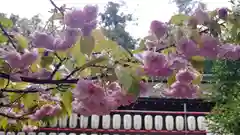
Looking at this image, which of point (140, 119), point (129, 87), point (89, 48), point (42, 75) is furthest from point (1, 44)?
point (140, 119)

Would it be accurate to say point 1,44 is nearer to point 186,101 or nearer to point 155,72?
point 155,72

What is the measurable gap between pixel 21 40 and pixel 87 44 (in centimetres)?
18

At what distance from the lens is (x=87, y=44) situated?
898 mm

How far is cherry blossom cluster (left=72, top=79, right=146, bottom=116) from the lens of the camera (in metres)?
0.93

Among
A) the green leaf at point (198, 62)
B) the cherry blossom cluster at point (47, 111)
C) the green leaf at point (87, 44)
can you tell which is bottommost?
the cherry blossom cluster at point (47, 111)

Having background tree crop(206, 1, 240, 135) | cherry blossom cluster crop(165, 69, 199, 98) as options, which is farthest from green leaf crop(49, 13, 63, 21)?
background tree crop(206, 1, 240, 135)

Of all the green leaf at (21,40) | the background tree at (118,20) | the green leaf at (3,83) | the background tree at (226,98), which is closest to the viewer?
the green leaf at (21,40)

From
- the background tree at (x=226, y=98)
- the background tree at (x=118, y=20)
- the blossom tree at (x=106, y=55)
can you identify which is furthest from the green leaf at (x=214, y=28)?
the background tree at (x=118, y=20)

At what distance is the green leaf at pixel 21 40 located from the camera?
961mm

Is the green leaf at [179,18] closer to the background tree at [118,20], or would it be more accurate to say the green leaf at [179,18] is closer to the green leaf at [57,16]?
the green leaf at [57,16]

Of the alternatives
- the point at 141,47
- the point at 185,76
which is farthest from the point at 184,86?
the point at 141,47

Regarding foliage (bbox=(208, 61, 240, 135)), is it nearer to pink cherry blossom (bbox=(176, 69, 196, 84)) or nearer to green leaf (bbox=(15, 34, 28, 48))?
pink cherry blossom (bbox=(176, 69, 196, 84))

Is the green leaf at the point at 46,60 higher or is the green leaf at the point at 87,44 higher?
the green leaf at the point at 87,44

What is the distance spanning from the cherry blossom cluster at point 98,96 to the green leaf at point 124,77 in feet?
0.22
